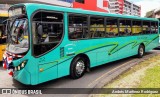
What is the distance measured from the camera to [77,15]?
7207 mm

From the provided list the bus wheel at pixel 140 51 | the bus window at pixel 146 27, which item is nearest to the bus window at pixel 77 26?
the bus wheel at pixel 140 51

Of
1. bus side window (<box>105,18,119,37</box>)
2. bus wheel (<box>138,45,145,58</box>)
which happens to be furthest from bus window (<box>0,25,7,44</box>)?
bus wheel (<box>138,45,145,58</box>)

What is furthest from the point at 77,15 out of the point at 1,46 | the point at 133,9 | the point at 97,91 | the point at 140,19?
the point at 133,9

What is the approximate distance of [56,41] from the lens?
6.36 m

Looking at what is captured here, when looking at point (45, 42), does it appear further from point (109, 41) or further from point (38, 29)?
point (109, 41)

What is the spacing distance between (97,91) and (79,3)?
2970cm

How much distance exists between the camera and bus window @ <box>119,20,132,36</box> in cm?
981

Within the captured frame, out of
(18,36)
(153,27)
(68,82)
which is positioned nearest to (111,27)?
(68,82)

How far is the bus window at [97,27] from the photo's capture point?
790 cm

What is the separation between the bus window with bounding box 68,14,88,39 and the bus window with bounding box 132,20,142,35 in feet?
14.3

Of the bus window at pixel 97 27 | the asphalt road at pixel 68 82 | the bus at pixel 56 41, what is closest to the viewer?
the bus at pixel 56 41

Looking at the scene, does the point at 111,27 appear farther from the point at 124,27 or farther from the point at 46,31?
the point at 46,31

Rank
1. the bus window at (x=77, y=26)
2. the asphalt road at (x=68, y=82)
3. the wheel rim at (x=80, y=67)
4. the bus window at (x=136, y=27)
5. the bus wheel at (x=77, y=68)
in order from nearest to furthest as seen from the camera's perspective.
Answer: the asphalt road at (x=68, y=82)
the bus window at (x=77, y=26)
the bus wheel at (x=77, y=68)
the wheel rim at (x=80, y=67)
the bus window at (x=136, y=27)

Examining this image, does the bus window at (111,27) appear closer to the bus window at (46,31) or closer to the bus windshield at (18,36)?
the bus window at (46,31)
